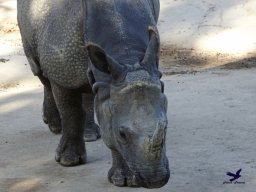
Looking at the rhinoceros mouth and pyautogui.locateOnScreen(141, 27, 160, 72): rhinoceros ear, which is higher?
pyautogui.locateOnScreen(141, 27, 160, 72): rhinoceros ear

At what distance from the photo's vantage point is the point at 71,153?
15.2ft

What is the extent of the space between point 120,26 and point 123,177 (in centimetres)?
98

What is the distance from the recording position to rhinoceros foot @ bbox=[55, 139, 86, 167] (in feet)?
15.1

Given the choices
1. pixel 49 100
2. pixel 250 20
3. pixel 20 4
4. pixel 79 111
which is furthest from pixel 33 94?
pixel 250 20

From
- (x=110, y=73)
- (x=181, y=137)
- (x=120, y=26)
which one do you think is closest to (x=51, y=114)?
(x=181, y=137)

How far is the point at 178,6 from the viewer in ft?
36.4

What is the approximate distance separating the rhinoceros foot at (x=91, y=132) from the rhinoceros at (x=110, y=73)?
419 millimetres

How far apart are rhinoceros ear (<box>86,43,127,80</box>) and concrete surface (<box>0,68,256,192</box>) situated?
100 centimetres

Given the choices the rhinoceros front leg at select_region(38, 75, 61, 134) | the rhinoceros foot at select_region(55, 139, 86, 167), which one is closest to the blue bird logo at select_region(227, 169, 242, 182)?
the rhinoceros foot at select_region(55, 139, 86, 167)

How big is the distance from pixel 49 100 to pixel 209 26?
214 inches

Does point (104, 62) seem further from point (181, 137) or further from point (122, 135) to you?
point (181, 137)

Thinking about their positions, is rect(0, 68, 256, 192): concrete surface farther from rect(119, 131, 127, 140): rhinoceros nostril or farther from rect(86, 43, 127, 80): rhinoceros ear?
rect(86, 43, 127, 80): rhinoceros ear

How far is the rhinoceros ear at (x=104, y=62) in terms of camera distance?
11.0 feet

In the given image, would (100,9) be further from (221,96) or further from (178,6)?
(178,6)
